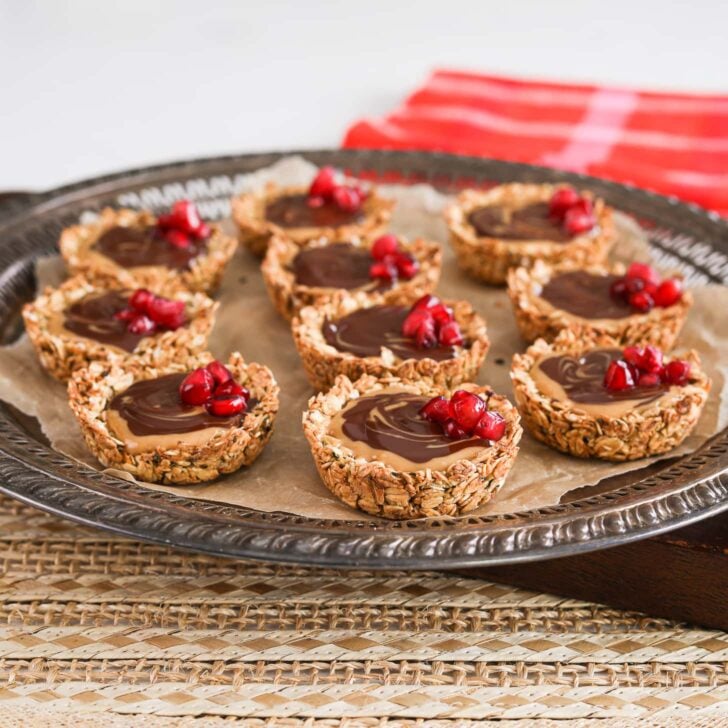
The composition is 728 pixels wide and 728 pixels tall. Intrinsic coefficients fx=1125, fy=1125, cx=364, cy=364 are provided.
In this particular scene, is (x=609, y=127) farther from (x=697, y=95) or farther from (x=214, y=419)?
(x=214, y=419)

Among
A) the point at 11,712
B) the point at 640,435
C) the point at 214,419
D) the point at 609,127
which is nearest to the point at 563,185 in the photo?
the point at 609,127

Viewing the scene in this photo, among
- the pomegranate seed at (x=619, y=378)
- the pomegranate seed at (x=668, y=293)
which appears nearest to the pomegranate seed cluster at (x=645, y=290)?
the pomegranate seed at (x=668, y=293)

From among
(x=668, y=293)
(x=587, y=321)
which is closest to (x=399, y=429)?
Answer: (x=587, y=321)

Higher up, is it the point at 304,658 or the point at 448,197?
the point at 448,197

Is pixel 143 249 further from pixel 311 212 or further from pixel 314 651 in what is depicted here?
pixel 314 651

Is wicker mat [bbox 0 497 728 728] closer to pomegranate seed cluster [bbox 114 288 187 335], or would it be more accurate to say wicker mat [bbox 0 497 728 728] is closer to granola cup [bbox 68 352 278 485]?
granola cup [bbox 68 352 278 485]

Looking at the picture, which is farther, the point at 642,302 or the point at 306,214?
the point at 306,214
